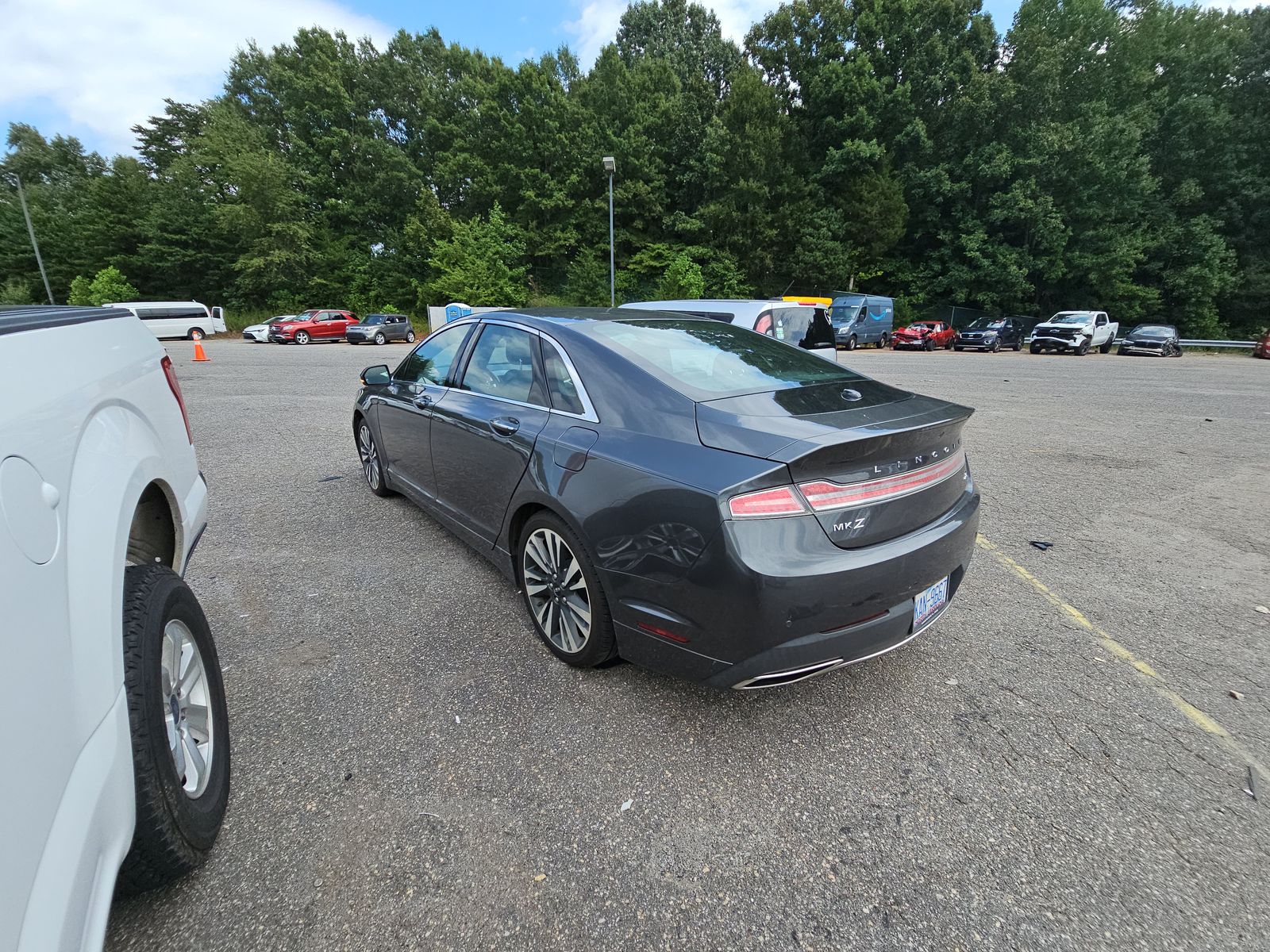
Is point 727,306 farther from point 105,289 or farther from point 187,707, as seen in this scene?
point 105,289

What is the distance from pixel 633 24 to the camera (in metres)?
51.3

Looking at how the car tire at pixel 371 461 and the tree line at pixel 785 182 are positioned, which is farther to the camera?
the tree line at pixel 785 182

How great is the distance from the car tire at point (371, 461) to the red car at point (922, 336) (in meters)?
29.6

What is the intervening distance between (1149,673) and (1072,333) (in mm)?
29024

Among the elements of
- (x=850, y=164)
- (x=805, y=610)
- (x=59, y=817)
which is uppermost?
(x=850, y=164)

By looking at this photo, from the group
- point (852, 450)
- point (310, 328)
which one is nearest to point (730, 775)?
point (852, 450)

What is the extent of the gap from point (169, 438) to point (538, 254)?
38.1 metres

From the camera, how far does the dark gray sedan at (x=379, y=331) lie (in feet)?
95.1

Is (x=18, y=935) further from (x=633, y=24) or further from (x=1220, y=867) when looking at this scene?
(x=633, y=24)

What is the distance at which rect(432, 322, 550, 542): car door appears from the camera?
2.98 m

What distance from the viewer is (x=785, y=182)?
121 ft

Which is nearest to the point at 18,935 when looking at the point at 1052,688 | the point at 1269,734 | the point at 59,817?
the point at 59,817

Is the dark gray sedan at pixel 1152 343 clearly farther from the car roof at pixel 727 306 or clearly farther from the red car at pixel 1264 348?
the car roof at pixel 727 306

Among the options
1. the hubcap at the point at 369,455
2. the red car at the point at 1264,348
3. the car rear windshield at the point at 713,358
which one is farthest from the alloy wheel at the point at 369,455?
the red car at the point at 1264,348
